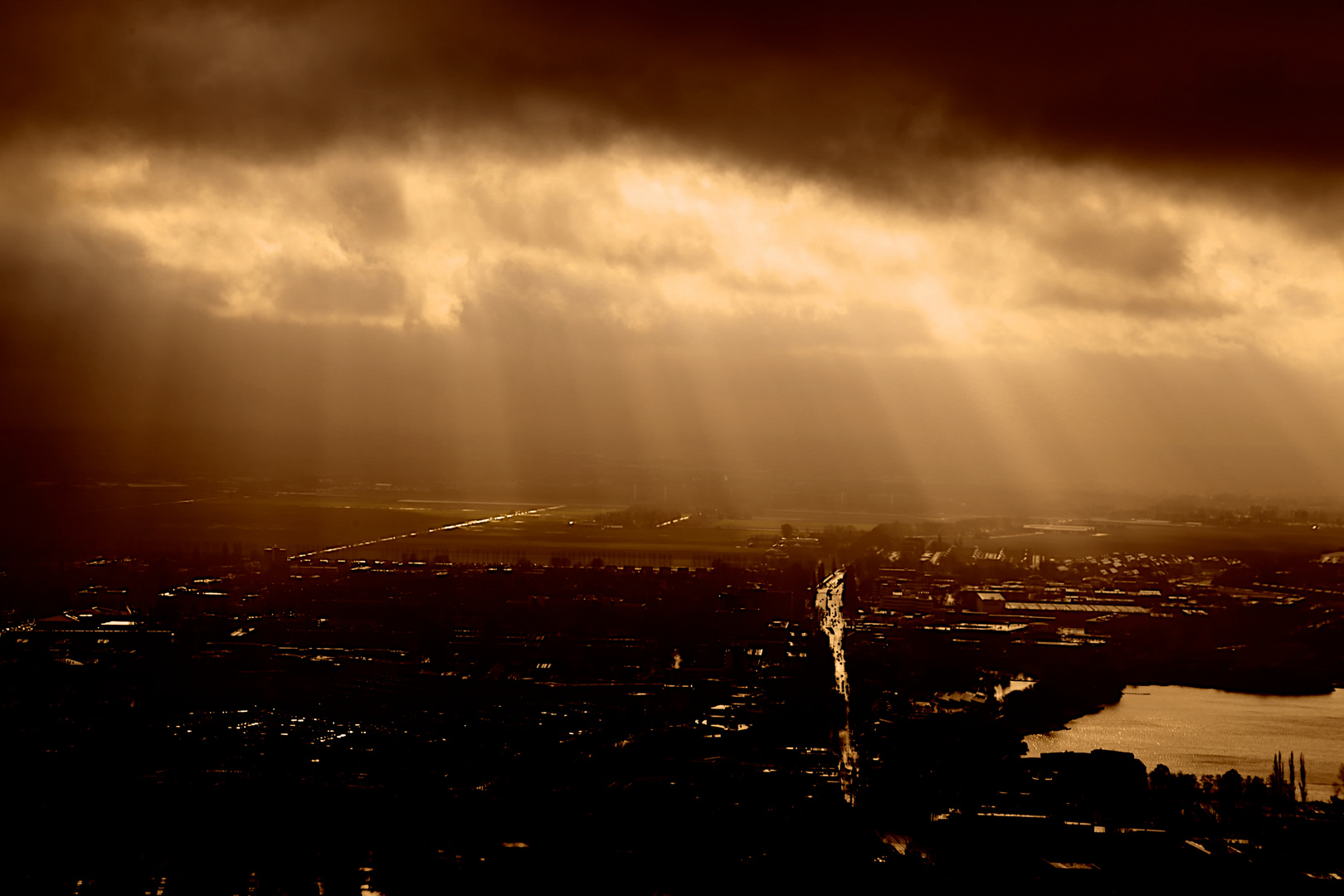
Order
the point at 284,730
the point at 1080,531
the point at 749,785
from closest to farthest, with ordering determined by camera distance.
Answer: the point at 749,785
the point at 284,730
the point at 1080,531

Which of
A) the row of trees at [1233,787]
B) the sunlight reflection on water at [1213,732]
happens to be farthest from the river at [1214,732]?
the row of trees at [1233,787]

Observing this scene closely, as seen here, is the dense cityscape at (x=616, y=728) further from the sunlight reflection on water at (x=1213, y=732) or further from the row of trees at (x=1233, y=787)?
the sunlight reflection on water at (x=1213, y=732)

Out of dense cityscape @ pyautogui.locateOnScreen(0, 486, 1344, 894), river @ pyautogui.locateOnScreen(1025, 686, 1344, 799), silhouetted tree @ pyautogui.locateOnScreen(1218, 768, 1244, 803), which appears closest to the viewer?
dense cityscape @ pyautogui.locateOnScreen(0, 486, 1344, 894)

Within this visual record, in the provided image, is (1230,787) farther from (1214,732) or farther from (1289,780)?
(1214,732)

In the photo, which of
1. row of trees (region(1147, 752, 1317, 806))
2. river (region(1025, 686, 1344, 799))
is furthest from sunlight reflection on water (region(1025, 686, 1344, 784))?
row of trees (region(1147, 752, 1317, 806))

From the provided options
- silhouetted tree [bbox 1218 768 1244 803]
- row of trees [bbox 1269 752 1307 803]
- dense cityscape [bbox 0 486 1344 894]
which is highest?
dense cityscape [bbox 0 486 1344 894]

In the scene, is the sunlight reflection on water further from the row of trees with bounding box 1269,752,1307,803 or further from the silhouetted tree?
the silhouetted tree

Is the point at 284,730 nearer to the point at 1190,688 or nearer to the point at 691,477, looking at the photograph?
the point at 1190,688

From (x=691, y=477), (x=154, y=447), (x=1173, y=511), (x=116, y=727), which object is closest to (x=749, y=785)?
(x=116, y=727)
